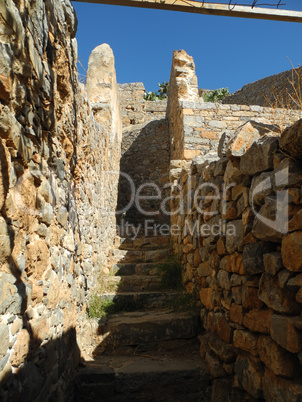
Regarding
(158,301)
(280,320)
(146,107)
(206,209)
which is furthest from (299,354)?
(146,107)

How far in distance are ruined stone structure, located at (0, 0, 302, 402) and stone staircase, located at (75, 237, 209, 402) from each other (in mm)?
35

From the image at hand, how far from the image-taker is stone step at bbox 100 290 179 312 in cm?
404

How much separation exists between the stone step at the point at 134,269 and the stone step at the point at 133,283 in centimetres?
25

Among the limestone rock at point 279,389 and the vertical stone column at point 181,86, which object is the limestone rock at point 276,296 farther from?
the vertical stone column at point 181,86

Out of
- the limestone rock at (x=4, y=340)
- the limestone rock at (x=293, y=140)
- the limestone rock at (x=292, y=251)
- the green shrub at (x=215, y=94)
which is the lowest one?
the limestone rock at (x=4, y=340)

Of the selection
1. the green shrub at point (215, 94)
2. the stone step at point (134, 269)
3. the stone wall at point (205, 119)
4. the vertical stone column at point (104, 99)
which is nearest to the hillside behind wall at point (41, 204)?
the stone step at point (134, 269)

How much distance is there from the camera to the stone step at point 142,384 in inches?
110

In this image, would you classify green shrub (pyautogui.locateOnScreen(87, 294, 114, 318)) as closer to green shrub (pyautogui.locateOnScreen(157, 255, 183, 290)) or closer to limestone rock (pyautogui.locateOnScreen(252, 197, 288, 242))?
green shrub (pyautogui.locateOnScreen(157, 255, 183, 290))

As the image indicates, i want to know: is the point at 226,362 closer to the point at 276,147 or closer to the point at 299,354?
the point at 299,354

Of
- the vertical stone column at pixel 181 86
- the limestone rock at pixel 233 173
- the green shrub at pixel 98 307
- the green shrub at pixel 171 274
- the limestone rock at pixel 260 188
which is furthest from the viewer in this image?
the vertical stone column at pixel 181 86

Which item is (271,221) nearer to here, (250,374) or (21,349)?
(250,374)

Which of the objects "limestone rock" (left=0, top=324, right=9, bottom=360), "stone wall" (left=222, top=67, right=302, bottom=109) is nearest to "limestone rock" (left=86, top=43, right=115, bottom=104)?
"limestone rock" (left=0, top=324, right=9, bottom=360)

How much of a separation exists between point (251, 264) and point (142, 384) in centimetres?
144

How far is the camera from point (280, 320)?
192 centimetres
